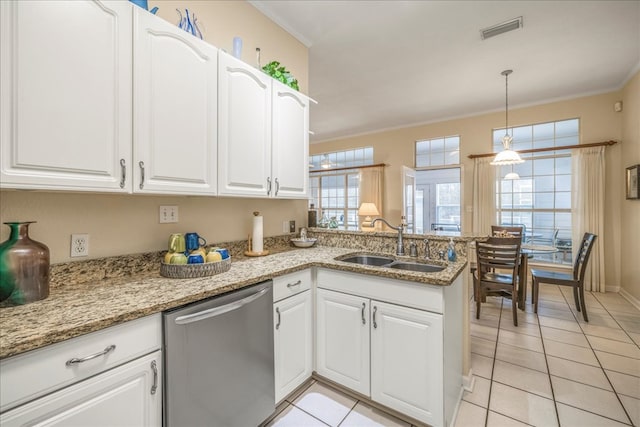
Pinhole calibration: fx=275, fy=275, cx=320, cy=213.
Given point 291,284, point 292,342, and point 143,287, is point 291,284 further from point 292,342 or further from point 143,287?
point 143,287

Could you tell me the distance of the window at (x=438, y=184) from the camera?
530 cm

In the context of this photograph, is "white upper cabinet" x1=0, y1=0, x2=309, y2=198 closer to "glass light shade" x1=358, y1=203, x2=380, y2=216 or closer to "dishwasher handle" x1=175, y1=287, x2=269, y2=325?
"dishwasher handle" x1=175, y1=287, x2=269, y2=325

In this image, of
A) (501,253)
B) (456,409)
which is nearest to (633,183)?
(501,253)

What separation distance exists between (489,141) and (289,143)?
4201mm

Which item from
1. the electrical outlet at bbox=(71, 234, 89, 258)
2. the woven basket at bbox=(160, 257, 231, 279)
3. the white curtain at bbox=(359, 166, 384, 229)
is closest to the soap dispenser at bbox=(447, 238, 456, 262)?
the woven basket at bbox=(160, 257, 231, 279)

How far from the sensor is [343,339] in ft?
5.86

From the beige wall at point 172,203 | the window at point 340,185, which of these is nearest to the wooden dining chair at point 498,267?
the beige wall at point 172,203

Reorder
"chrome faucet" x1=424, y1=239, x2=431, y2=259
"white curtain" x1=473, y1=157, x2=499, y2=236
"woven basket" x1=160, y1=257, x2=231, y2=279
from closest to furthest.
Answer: "woven basket" x1=160, y1=257, x2=231, y2=279 < "chrome faucet" x1=424, y1=239, x2=431, y2=259 < "white curtain" x1=473, y1=157, x2=499, y2=236

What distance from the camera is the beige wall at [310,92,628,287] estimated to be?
3916mm

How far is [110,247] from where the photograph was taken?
4.84ft

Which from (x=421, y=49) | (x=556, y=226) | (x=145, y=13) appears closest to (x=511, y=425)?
(x=145, y=13)

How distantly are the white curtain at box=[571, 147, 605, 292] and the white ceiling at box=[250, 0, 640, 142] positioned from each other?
0.98m

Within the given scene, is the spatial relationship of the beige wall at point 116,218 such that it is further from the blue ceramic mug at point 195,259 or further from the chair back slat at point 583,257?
the chair back slat at point 583,257

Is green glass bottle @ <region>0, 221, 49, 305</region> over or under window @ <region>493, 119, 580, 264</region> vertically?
under
